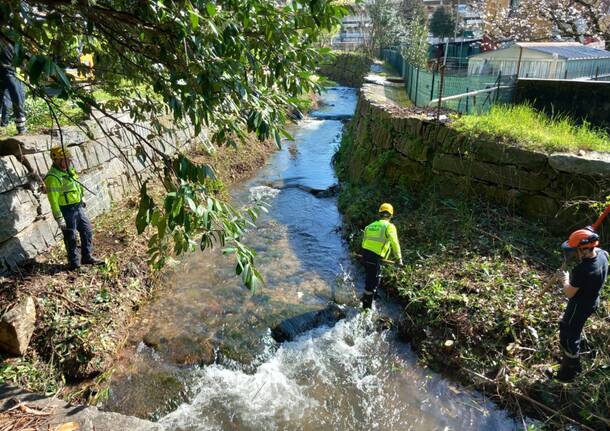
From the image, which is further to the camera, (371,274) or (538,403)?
(371,274)

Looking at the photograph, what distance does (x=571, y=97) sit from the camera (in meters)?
8.97

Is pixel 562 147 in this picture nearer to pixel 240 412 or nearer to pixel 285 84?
pixel 285 84

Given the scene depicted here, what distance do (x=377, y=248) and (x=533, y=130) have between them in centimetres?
396

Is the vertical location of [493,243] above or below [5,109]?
below

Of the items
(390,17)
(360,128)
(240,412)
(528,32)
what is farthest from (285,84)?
A: (390,17)

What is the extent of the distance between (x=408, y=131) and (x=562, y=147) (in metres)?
3.14

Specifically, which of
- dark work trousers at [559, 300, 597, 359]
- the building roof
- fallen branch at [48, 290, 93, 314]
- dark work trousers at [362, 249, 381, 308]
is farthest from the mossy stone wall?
fallen branch at [48, 290, 93, 314]

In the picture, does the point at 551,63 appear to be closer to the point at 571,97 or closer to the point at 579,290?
the point at 571,97

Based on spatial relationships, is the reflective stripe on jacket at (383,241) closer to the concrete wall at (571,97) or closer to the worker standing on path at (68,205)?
the worker standing on path at (68,205)

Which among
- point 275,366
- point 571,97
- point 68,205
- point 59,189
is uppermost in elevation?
point 571,97

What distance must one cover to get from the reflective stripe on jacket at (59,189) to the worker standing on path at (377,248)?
4266 mm

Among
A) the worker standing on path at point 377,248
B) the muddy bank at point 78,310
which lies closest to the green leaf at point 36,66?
the muddy bank at point 78,310

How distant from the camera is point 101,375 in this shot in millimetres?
4828

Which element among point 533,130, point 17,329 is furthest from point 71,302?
point 533,130
